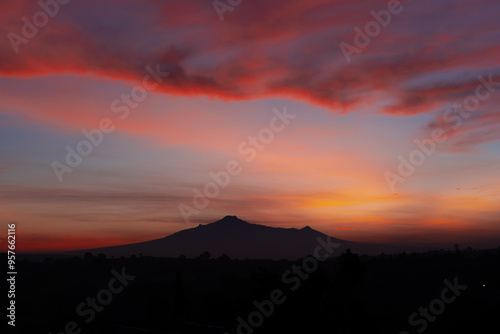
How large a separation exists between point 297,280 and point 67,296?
239 ft

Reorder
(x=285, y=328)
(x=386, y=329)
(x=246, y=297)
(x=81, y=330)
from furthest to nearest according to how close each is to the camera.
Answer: (x=386, y=329)
(x=81, y=330)
(x=246, y=297)
(x=285, y=328)

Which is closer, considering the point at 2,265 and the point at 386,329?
the point at 386,329

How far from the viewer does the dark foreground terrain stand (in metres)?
43.0

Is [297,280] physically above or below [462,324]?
above

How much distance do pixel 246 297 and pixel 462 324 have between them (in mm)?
30508

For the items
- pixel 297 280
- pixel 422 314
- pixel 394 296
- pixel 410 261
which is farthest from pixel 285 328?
pixel 410 261

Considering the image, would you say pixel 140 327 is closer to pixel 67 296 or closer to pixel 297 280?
pixel 297 280

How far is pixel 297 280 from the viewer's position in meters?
44.1

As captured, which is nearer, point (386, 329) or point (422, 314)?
point (386, 329)

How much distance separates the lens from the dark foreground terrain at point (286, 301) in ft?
141

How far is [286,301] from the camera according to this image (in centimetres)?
4269

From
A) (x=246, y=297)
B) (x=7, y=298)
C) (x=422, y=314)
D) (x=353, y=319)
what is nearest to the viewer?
(x=246, y=297)

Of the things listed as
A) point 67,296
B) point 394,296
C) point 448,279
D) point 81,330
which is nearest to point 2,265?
point 67,296

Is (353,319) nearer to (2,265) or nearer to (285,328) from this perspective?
(285,328)
